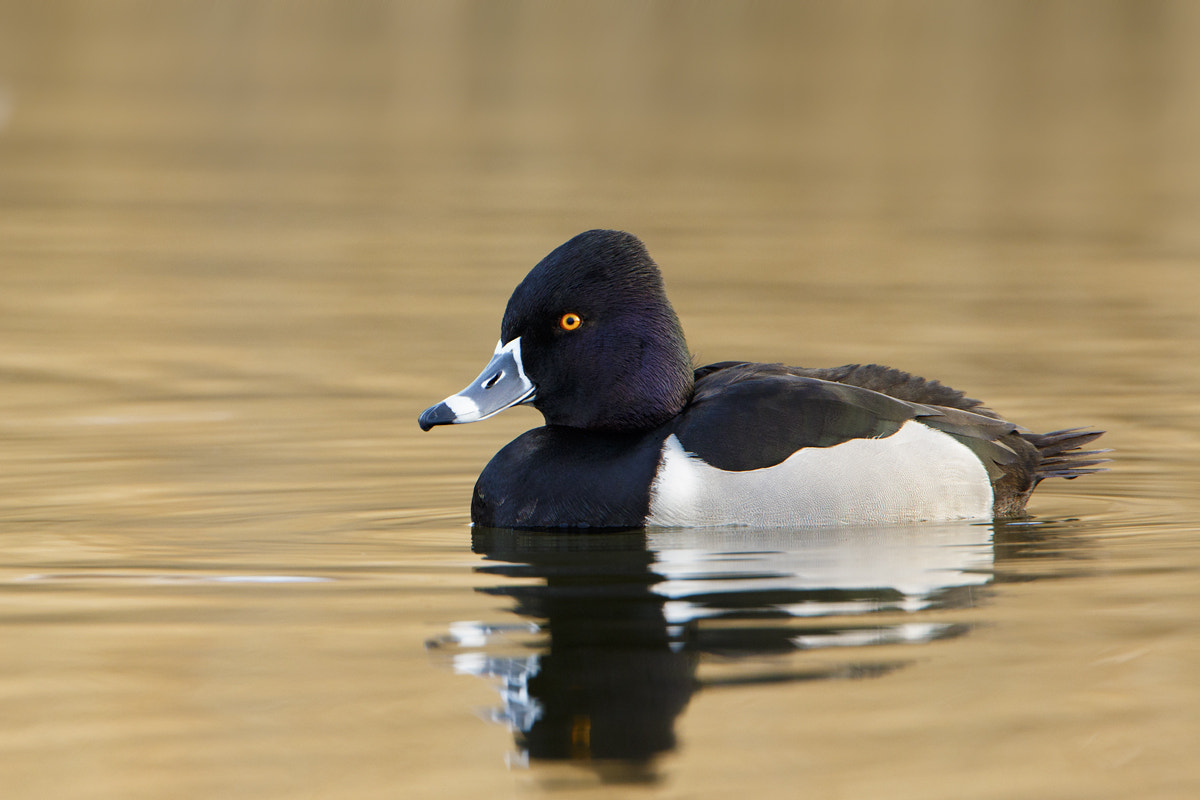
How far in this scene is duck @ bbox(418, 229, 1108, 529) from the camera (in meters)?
6.93

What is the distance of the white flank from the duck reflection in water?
0.25 ft

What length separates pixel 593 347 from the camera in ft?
23.7

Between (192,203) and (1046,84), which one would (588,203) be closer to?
(192,203)

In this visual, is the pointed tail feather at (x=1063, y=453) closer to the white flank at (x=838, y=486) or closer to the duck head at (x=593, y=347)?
the white flank at (x=838, y=486)

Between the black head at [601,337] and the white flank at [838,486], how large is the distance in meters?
0.32

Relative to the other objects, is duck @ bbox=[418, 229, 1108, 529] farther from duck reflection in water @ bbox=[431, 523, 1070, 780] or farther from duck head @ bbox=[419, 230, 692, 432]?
duck reflection in water @ bbox=[431, 523, 1070, 780]

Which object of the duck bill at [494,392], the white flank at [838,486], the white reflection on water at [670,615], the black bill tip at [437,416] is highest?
the duck bill at [494,392]

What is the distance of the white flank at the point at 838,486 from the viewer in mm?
6922

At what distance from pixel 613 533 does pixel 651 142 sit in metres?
19.9

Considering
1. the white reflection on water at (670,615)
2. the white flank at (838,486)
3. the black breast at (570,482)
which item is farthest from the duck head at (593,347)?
the white reflection on water at (670,615)

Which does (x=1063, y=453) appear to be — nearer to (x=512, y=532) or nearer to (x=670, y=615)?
(x=512, y=532)

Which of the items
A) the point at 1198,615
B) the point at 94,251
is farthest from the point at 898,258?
the point at 1198,615

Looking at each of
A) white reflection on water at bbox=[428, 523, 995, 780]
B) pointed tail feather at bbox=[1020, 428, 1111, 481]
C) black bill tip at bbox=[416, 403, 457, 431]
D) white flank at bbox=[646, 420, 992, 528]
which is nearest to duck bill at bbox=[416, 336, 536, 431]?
black bill tip at bbox=[416, 403, 457, 431]

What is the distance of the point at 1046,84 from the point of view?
35969 millimetres
